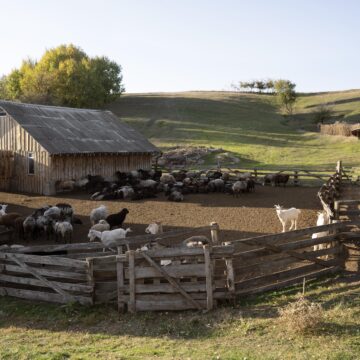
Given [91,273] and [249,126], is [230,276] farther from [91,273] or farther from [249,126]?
[249,126]

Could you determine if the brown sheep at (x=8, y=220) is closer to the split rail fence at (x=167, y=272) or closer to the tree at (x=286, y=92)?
the split rail fence at (x=167, y=272)

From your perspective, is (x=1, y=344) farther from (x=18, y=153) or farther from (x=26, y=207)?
(x=18, y=153)

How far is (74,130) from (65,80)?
41.4 m

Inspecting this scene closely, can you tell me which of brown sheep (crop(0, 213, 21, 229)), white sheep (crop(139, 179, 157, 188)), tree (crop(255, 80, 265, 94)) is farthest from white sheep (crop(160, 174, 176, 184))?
tree (crop(255, 80, 265, 94))

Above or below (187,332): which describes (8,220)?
above

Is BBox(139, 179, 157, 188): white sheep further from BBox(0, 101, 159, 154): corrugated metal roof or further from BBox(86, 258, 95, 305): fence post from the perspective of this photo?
BBox(86, 258, 95, 305): fence post

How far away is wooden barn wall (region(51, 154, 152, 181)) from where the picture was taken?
101ft

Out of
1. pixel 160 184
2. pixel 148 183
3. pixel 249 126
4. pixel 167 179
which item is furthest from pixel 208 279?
pixel 249 126

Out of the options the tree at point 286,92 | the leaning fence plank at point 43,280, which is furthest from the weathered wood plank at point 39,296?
the tree at point 286,92

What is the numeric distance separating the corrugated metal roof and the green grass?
20.8m

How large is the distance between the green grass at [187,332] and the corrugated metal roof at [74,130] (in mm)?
20843

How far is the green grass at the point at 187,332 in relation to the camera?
25.8ft

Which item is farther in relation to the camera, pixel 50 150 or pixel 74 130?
pixel 74 130

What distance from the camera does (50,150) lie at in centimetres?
2988
